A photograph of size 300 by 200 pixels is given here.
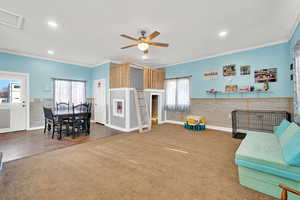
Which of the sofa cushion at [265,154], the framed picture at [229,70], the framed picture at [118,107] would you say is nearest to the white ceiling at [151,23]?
the framed picture at [229,70]

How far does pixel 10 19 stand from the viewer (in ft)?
8.96

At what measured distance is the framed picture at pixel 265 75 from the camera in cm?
396

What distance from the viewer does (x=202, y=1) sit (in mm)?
2215

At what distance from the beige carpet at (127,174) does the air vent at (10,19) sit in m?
2.94

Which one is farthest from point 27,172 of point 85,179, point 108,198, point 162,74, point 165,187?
point 162,74

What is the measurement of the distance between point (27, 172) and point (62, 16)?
299 cm

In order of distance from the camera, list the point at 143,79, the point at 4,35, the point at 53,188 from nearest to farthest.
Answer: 1. the point at 53,188
2. the point at 4,35
3. the point at 143,79

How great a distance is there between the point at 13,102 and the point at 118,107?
3.74 m

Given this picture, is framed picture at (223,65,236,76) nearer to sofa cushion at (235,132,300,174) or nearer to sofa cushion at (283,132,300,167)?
sofa cushion at (235,132,300,174)

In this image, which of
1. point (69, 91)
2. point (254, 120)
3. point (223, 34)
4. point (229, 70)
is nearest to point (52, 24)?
point (69, 91)

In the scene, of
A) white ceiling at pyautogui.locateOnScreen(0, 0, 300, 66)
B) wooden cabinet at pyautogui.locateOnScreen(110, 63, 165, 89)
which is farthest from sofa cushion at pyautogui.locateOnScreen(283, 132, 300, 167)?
wooden cabinet at pyautogui.locateOnScreen(110, 63, 165, 89)

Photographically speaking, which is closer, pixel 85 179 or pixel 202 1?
pixel 85 179

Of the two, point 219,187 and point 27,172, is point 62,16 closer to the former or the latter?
point 27,172

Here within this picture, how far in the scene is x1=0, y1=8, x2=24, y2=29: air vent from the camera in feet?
8.36
